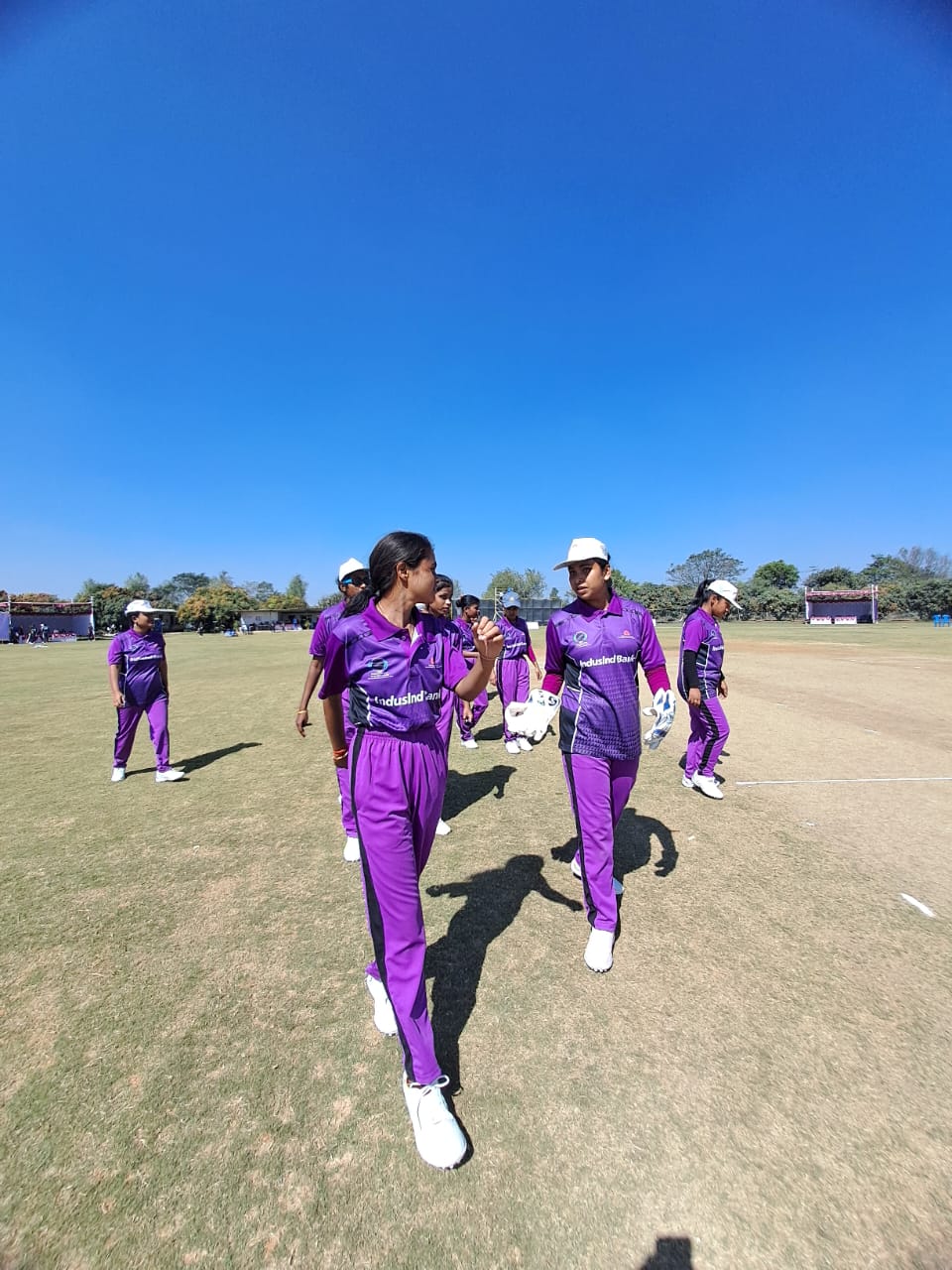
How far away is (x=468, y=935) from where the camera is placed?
3416 mm

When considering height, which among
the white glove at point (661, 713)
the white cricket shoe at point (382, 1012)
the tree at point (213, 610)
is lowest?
the white cricket shoe at point (382, 1012)

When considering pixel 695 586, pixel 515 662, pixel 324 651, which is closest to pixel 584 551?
pixel 324 651

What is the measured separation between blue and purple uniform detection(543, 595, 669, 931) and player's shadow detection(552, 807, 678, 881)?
1.05m

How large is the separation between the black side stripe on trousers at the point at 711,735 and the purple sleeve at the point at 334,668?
4450 millimetres

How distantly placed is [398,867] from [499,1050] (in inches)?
41.7

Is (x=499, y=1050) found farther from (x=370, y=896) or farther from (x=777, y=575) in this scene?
(x=777, y=575)

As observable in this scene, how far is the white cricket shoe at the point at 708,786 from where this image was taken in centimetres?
586

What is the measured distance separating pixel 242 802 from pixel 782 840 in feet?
17.7

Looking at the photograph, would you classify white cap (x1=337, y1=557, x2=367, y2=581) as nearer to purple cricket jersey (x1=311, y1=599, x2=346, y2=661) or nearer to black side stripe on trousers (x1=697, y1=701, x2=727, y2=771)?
purple cricket jersey (x1=311, y1=599, x2=346, y2=661)

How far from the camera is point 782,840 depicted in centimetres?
476

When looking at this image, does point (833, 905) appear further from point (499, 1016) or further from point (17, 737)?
point (17, 737)

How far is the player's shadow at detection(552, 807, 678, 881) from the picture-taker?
433 cm

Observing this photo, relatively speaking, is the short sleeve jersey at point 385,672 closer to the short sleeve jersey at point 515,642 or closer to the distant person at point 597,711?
the distant person at point 597,711

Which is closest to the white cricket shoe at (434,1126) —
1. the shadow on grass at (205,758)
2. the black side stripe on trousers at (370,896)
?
the black side stripe on trousers at (370,896)
